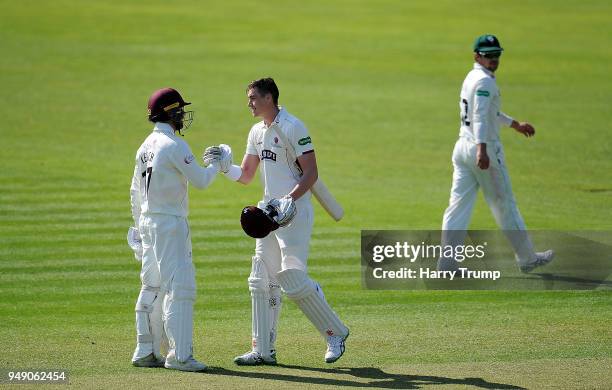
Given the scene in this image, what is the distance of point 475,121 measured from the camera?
481 inches

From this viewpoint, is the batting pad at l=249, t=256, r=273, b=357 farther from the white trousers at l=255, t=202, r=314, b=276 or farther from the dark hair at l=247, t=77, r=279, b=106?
the dark hair at l=247, t=77, r=279, b=106

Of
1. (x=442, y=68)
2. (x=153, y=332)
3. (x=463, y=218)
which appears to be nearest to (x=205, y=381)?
(x=153, y=332)

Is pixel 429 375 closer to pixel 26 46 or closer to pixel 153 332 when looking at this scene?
pixel 153 332

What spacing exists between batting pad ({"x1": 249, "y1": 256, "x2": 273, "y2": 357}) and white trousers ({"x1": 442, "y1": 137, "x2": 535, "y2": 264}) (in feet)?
12.8

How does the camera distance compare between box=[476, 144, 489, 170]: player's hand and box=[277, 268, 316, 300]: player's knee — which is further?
box=[476, 144, 489, 170]: player's hand

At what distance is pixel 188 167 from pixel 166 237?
556 mm

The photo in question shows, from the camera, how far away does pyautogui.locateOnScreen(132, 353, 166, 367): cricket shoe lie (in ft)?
28.2

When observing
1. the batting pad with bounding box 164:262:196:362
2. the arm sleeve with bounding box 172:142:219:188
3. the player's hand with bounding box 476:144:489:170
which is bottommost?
the batting pad with bounding box 164:262:196:362

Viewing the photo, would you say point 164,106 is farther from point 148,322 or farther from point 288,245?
point 148,322

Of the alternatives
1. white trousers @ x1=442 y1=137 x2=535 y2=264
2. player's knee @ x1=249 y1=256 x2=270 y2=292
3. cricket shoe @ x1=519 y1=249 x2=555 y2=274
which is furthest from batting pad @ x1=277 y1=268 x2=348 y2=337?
cricket shoe @ x1=519 y1=249 x2=555 y2=274

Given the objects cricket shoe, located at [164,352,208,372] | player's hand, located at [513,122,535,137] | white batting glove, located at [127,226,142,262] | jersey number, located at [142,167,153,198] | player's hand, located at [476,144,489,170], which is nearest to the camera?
cricket shoe, located at [164,352,208,372]

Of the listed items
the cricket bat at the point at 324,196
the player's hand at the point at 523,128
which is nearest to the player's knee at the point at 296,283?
the cricket bat at the point at 324,196

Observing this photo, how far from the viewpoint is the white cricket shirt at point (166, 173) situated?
8.44 m

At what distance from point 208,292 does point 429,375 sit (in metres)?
3.84
